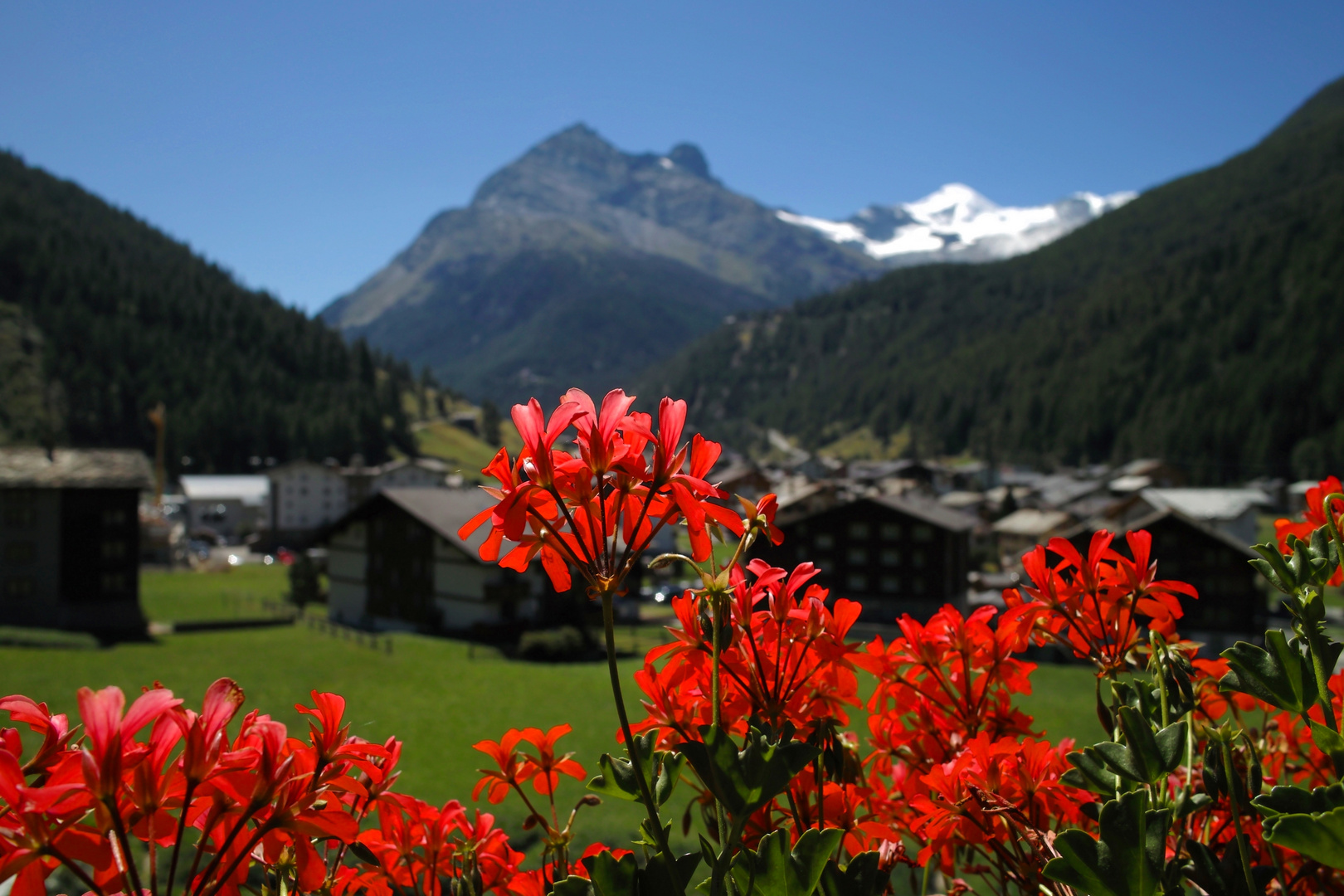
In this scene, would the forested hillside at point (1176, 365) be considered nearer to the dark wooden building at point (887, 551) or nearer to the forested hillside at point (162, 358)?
the dark wooden building at point (887, 551)

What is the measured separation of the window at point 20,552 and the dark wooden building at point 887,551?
32.2 meters

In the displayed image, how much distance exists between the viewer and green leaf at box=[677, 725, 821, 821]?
110cm

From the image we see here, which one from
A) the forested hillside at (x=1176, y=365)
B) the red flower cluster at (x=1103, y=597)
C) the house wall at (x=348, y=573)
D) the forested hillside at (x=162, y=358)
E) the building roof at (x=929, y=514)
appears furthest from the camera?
the forested hillside at (x=1176, y=365)

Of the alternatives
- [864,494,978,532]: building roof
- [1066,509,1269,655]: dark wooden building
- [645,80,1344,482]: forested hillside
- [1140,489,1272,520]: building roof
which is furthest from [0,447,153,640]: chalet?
[645,80,1344,482]: forested hillside

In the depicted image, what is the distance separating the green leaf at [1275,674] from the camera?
1273mm

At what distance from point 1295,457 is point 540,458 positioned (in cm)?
13795

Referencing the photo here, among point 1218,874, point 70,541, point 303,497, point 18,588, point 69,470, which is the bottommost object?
point 18,588

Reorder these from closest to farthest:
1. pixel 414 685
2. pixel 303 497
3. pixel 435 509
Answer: pixel 414 685, pixel 435 509, pixel 303 497

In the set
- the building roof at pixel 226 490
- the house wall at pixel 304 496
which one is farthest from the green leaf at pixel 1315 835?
the building roof at pixel 226 490

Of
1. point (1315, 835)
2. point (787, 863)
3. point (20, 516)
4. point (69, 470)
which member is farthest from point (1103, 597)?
point (20, 516)

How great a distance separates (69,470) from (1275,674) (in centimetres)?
4318

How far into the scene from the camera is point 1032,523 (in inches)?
2739

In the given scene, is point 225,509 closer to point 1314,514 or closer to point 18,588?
point 18,588

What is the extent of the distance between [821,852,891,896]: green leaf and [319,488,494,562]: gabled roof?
116ft
